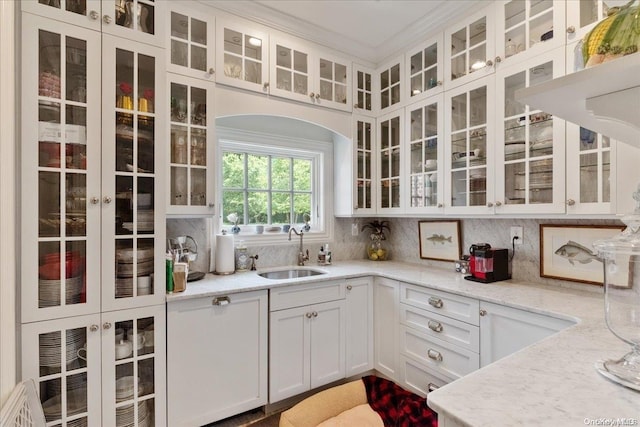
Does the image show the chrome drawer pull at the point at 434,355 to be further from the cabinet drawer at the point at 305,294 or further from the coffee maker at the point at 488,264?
the cabinet drawer at the point at 305,294

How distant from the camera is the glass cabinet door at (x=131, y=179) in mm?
1578

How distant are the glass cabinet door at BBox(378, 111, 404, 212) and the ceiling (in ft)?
2.00

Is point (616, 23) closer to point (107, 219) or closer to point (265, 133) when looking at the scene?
point (107, 219)

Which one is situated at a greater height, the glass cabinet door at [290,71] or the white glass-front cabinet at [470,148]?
the glass cabinet door at [290,71]

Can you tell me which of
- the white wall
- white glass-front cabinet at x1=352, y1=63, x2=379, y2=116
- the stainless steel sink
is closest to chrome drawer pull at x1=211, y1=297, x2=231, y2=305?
the stainless steel sink

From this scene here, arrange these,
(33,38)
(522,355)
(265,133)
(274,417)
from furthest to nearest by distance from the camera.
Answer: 1. (265,133)
2. (274,417)
3. (33,38)
4. (522,355)

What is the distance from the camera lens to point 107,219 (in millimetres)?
1573

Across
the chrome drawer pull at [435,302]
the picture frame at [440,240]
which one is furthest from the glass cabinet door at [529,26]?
the chrome drawer pull at [435,302]

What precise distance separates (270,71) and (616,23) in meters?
2.08

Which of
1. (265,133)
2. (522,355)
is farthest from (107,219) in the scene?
(522,355)

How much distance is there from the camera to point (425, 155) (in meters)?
2.51

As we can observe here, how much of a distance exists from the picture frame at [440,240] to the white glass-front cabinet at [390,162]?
1.11ft

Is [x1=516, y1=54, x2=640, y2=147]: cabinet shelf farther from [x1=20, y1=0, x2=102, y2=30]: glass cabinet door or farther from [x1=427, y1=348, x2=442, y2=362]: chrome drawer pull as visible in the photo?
[x1=20, y1=0, x2=102, y2=30]: glass cabinet door

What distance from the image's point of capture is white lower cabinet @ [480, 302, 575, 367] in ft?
5.01
